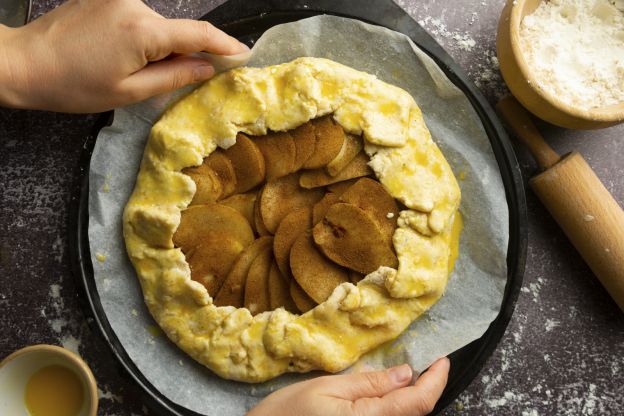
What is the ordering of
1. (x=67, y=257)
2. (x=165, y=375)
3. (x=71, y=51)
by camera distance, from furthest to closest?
(x=67, y=257) → (x=165, y=375) → (x=71, y=51)

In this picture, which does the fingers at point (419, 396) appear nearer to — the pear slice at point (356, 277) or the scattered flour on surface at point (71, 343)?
the pear slice at point (356, 277)

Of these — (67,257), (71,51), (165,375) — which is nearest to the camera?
(71,51)

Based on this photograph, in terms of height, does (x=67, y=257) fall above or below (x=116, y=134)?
below

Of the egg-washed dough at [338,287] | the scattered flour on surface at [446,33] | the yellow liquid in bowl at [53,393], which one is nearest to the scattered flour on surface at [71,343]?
the yellow liquid in bowl at [53,393]

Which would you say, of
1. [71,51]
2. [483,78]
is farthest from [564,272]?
[71,51]

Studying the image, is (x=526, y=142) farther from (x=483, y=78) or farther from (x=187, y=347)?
(x=187, y=347)
